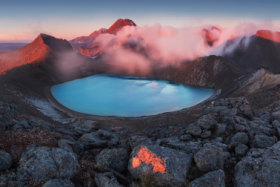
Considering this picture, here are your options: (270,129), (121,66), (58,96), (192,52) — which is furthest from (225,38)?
(270,129)

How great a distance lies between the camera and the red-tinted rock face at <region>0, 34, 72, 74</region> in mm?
125662

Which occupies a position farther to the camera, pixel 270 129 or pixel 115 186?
pixel 270 129

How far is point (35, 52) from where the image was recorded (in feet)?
454

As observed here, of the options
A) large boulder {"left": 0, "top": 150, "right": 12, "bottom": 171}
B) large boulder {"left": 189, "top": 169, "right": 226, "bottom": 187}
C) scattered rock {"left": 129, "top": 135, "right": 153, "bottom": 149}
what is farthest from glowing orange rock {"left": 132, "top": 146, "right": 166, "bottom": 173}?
large boulder {"left": 0, "top": 150, "right": 12, "bottom": 171}

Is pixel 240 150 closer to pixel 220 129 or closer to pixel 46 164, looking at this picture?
pixel 220 129

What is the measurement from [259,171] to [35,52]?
163335 mm

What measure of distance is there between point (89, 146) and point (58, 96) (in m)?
84.1

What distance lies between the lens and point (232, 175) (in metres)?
7.76

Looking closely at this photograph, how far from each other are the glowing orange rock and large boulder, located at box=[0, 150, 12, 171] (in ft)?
18.1

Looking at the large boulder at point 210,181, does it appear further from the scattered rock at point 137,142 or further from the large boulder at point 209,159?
the scattered rock at point 137,142

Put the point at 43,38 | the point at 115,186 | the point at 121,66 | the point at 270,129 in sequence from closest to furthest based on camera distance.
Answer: the point at 115,186
the point at 270,129
the point at 43,38
the point at 121,66

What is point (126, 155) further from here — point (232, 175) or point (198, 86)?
point (198, 86)

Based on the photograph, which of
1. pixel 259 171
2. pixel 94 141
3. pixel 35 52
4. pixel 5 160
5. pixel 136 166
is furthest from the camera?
pixel 35 52

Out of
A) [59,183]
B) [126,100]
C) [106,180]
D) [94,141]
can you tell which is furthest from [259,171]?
[126,100]
